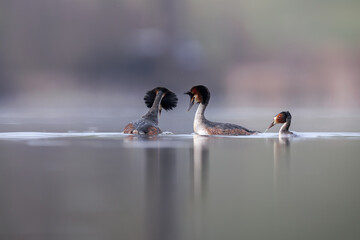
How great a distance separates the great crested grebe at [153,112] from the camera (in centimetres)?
1487

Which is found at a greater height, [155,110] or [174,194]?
[155,110]

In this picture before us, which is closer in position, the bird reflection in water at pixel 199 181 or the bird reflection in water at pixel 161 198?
the bird reflection in water at pixel 161 198

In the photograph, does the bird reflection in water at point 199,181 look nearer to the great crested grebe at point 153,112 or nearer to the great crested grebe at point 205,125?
the great crested grebe at point 205,125

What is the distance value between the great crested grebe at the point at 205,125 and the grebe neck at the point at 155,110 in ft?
2.68

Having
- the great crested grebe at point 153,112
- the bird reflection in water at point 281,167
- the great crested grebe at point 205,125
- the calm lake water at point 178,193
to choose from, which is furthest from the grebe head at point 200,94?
the calm lake water at point 178,193

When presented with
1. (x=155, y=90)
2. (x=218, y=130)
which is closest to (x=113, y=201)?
(x=218, y=130)

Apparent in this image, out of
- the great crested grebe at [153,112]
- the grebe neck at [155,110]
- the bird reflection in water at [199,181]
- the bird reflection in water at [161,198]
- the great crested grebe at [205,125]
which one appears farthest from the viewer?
the grebe neck at [155,110]

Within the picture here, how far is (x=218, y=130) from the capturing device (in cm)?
1459

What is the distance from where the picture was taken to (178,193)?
19.7ft

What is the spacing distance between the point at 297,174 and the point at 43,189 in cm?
319

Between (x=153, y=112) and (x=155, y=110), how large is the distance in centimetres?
9

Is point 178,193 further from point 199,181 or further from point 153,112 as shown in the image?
point 153,112

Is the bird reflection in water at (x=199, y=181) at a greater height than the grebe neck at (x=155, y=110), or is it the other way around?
the grebe neck at (x=155, y=110)

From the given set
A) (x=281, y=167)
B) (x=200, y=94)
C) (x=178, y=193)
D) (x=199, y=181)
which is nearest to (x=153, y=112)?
(x=200, y=94)
